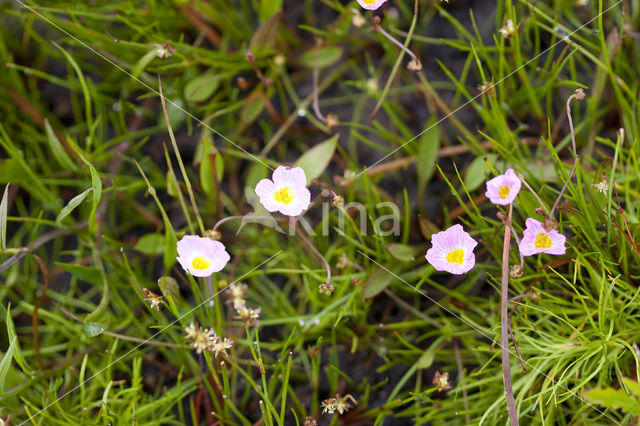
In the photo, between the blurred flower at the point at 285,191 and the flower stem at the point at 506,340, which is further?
the blurred flower at the point at 285,191

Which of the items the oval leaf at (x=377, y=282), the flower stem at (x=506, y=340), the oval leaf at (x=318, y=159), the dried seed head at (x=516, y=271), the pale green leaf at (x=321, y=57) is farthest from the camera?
the pale green leaf at (x=321, y=57)

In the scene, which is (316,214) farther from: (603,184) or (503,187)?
(603,184)

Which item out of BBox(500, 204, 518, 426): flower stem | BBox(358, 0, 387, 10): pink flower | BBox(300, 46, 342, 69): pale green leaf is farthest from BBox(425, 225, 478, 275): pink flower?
BBox(300, 46, 342, 69): pale green leaf

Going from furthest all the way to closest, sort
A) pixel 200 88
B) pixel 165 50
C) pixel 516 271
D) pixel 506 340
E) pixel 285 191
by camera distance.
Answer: pixel 200 88 → pixel 165 50 → pixel 285 191 → pixel 516 271 → pixel 506 340

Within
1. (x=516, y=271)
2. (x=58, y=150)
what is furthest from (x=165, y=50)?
(x=516, y=271)

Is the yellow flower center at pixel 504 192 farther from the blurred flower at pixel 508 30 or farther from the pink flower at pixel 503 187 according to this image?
the blurred flower at pixel 508 30

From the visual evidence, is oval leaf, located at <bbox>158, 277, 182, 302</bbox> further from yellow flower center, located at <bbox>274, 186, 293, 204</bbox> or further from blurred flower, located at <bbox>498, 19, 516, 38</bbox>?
blurred flower, located at <bbox>498, 19, 516, 38</bbox>

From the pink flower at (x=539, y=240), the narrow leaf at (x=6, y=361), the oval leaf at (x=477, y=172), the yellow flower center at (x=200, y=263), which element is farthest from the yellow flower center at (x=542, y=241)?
the narrow leaf at (x=6, y=361)
